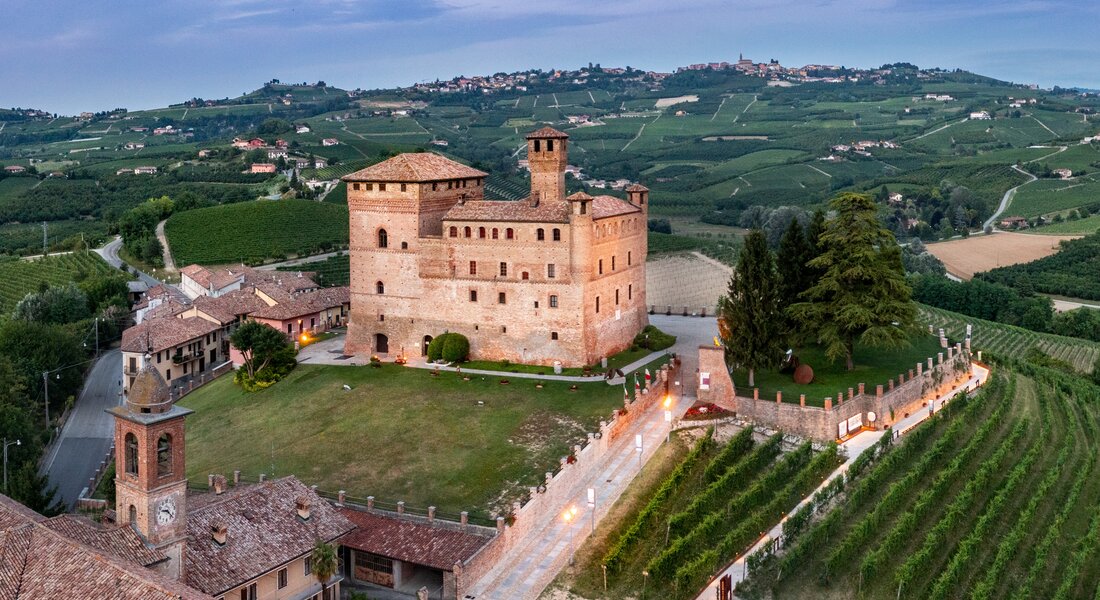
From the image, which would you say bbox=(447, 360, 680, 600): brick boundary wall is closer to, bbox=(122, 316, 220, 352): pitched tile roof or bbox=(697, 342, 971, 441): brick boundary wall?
bbox=(697, 342, 971, 441): brick boundary wall

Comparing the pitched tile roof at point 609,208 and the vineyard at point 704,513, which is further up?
the pitched tile roof at point 609,208

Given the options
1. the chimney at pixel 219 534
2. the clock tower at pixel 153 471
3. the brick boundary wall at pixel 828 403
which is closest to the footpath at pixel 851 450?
the brick boundary wall at pixel 828 403

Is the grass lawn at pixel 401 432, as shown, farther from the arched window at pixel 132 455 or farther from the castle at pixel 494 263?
the arched window at pixel 132 455

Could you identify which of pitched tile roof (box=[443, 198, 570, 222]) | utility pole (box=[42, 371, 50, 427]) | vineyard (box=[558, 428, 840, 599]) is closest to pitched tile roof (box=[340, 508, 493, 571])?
vineyard (box=[558, 428, 840, 599])

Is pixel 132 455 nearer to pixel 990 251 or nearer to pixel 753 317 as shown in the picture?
pixel 753 317

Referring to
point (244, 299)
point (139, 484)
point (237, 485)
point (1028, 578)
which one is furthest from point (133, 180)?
point (1028, 578)

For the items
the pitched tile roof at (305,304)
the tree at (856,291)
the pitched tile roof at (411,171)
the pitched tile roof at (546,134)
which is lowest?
the pitched tile roof at (305,304)

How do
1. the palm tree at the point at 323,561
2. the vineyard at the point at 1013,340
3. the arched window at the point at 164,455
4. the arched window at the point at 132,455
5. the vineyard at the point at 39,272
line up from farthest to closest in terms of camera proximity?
the vineyard at the point at 39,272 < the vineyard at the point at 1013,340 < the palm tree at the point at 323,561 < the arched window at the point at 132,455 < the arched window at the point at 164,455

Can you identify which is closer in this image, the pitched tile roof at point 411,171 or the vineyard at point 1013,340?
the pitched tile roof at point 411,171
